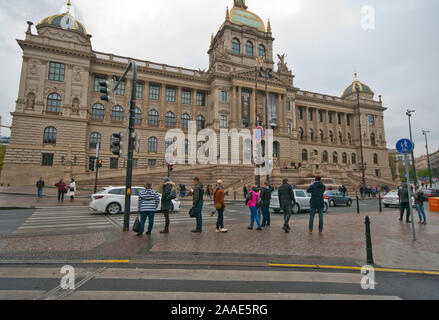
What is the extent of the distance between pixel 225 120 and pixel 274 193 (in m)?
30.2

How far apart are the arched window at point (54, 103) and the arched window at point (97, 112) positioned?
4.85 meters

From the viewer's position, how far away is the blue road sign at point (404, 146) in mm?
7948

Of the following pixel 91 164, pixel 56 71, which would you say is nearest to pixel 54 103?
pixel 56 71

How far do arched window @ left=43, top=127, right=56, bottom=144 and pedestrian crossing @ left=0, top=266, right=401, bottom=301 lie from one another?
117 ft

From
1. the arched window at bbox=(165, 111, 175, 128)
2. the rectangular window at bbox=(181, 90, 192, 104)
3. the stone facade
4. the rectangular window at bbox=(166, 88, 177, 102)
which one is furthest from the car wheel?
the rectangular window at bbox=(181, 90, 192, 104)

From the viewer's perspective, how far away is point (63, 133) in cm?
3484

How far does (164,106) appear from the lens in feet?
144

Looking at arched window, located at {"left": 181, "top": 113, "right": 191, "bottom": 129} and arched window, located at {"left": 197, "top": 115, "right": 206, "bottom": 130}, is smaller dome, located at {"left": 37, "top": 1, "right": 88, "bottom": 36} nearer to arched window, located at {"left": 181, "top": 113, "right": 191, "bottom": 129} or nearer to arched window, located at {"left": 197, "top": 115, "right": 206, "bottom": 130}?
arched window, located at {"left": 181, "top": 113, "right": 191, "bottom": 129}

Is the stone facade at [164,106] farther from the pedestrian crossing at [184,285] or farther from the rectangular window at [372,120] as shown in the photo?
the pedestrian crossing at [184,285]

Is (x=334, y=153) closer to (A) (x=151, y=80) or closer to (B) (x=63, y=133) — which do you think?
(A) (x=151, y=80)

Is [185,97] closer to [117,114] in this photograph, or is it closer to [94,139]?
[117,114]

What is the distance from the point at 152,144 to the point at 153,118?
507cm

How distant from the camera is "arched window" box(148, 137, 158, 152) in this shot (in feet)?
136
